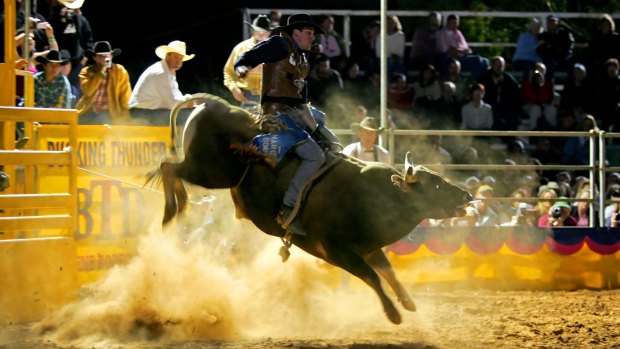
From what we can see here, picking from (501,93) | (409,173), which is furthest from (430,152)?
(409,173)

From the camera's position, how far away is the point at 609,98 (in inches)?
570

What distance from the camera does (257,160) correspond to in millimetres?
8055

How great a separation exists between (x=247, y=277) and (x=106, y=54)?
277 centimetres

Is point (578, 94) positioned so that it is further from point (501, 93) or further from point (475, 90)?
point (475, 90)

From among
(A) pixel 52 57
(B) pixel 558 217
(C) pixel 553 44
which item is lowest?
(B) pixel 558 217

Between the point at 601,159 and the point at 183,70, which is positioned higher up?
the point at 183,70

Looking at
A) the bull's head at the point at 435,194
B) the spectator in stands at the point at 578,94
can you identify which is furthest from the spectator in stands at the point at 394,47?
the bull's head at the point at 435,194

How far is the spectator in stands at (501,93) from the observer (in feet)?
46.0

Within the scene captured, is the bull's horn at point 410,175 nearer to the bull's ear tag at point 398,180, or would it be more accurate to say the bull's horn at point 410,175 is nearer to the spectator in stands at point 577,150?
the bull's ear tag at point 398,180

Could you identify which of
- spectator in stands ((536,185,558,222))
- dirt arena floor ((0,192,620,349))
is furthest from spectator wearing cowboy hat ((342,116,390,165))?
spectator in stands ((536,185,558,222))

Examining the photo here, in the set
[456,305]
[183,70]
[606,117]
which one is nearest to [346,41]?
[183,70]

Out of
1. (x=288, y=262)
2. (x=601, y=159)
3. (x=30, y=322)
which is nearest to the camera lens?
(x=30, y=322)

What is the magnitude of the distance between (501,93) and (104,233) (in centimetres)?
665

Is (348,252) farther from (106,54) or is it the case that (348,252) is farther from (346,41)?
(346,41)
